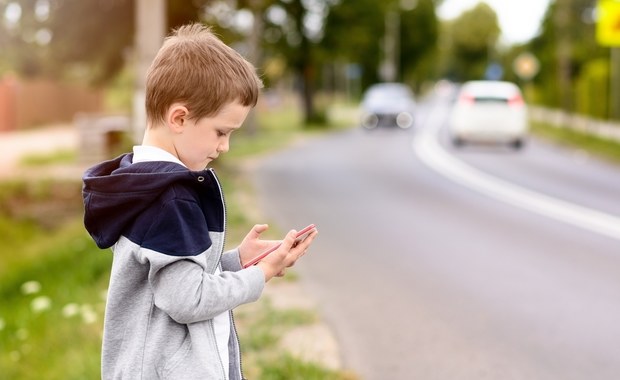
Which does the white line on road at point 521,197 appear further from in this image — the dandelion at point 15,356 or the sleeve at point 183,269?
the sleeve at point 183,269

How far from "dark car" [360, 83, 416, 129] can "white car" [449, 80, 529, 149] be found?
1071cm

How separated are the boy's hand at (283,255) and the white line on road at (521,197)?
8.37m

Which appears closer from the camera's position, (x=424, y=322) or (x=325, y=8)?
(x=424, y=322)

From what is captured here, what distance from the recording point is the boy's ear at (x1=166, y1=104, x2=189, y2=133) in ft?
7.43

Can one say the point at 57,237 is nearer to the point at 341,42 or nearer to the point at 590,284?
the point at 590,284

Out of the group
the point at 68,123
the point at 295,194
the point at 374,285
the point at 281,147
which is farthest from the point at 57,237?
the point at 68,123

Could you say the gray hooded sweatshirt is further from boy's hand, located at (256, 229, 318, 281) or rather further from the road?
the road

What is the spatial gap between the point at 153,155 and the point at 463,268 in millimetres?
6325

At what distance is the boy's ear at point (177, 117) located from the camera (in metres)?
2.27

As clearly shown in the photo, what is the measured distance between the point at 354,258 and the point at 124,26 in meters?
7.99

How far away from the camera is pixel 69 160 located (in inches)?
840

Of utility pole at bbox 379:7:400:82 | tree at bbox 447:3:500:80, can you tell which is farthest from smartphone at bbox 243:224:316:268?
tree at bbox 447:3:500:80

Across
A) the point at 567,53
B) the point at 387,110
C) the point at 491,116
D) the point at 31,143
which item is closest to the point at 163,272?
the point at 491,116

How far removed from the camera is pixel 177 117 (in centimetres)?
229
